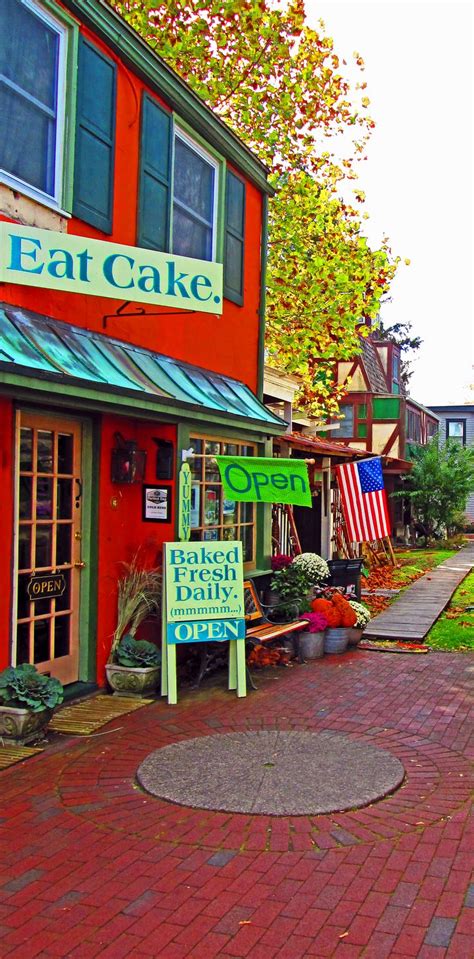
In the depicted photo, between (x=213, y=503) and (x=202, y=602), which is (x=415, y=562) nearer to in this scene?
(x=213, y=503)

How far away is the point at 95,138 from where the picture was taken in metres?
6.68

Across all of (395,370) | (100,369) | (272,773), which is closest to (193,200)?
(100,369)

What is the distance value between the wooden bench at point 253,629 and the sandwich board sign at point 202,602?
316mm

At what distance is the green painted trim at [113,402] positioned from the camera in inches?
204

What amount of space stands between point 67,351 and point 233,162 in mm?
4495

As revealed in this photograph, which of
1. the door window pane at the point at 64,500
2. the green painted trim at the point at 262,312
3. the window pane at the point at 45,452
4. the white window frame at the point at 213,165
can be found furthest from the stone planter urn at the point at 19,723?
the green painted trim at the point at 262,312

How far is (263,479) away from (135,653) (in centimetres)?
200

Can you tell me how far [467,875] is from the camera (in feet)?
12.5

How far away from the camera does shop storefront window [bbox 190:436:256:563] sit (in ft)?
27.0

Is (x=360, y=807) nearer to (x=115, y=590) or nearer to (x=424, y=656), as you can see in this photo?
(x=115, y=590)

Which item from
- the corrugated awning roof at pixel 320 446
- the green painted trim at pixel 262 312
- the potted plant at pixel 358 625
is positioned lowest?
the potted plant at pixel 358 625

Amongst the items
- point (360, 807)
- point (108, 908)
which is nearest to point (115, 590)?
point (360, 807)

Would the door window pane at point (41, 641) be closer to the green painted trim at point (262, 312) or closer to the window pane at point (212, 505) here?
the window pane at point (212, 505)

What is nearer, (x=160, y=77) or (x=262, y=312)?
Result: (x=160, y=77)
